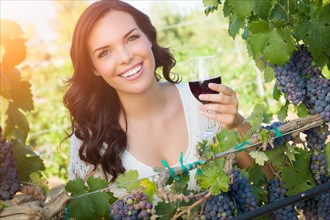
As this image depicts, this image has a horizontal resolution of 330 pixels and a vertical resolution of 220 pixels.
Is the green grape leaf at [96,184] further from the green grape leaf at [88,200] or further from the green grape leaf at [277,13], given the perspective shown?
the green grape leaf at [277,13]

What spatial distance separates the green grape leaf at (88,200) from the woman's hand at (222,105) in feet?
1.51

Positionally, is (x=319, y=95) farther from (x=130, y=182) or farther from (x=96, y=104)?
(x=96, y=104)

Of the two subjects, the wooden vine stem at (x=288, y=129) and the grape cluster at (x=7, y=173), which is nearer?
the grape cluster at (x=7, y=173)

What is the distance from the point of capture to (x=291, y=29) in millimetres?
1896

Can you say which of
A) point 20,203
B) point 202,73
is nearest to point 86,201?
point 20,203

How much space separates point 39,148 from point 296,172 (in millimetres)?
8198

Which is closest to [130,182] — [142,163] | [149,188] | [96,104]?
[149,188]

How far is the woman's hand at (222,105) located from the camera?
1.91 metres

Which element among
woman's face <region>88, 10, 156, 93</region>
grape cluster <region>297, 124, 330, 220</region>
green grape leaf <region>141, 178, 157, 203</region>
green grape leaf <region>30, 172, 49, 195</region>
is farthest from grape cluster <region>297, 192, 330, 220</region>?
green grape leaf <region>30, 172, 49, 195</region>

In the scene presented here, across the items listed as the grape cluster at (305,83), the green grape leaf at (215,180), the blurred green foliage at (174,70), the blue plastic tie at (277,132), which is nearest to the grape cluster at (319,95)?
the grape cluster at (305,83)

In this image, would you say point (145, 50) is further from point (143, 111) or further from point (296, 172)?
point (296, 172)

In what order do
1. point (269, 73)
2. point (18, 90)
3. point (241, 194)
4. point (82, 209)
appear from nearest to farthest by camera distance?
point (82, 209) → point (241, 194) → point (18, 90) → point (269, 73)

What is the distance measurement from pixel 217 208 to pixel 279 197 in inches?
15.8

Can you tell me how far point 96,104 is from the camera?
2.64m
